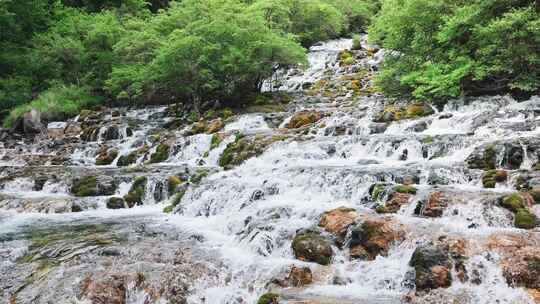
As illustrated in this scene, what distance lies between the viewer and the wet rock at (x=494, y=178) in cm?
1047

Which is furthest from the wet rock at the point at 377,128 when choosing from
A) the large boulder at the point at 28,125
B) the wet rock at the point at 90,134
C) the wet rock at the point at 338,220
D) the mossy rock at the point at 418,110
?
the large boulder at the point at 28,125

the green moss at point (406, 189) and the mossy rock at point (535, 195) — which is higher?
the mossy rock at point (535, 195)

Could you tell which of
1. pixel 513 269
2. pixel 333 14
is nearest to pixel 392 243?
pixel 513 269

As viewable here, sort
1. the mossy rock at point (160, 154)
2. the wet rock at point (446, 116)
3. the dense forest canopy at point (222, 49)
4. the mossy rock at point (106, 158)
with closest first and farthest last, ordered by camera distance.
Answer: the wet rock at point (446, 116), the dense forest canopy at point (222, 49), the mossy rock at point (160, 154), the mossy rock at point (106, 158)

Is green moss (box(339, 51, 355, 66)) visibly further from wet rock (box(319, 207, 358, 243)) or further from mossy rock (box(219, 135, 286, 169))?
wet rock (box(319, 207, 358, 243))

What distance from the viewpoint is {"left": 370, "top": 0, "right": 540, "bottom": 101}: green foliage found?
1512 cm

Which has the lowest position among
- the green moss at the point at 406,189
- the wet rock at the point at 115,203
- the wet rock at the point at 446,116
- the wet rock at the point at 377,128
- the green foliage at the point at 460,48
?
the wet rock at the point at 115,203

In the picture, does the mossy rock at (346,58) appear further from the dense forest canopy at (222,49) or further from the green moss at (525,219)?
the green moss at (525,219)

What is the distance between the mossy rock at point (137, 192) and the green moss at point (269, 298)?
27.3 feet

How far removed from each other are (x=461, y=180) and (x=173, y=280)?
7.33m

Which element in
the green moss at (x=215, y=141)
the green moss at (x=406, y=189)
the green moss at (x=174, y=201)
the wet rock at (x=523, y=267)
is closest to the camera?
the wet rock at (x=523, y=267)

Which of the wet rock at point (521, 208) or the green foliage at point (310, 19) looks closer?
the wet rock at point (521, 208)

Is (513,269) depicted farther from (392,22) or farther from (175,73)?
(175,73)

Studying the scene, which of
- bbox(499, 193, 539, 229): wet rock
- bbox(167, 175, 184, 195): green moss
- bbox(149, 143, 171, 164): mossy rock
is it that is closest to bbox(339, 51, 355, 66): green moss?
bbox(149, 143, 171, 164): mossy rock
